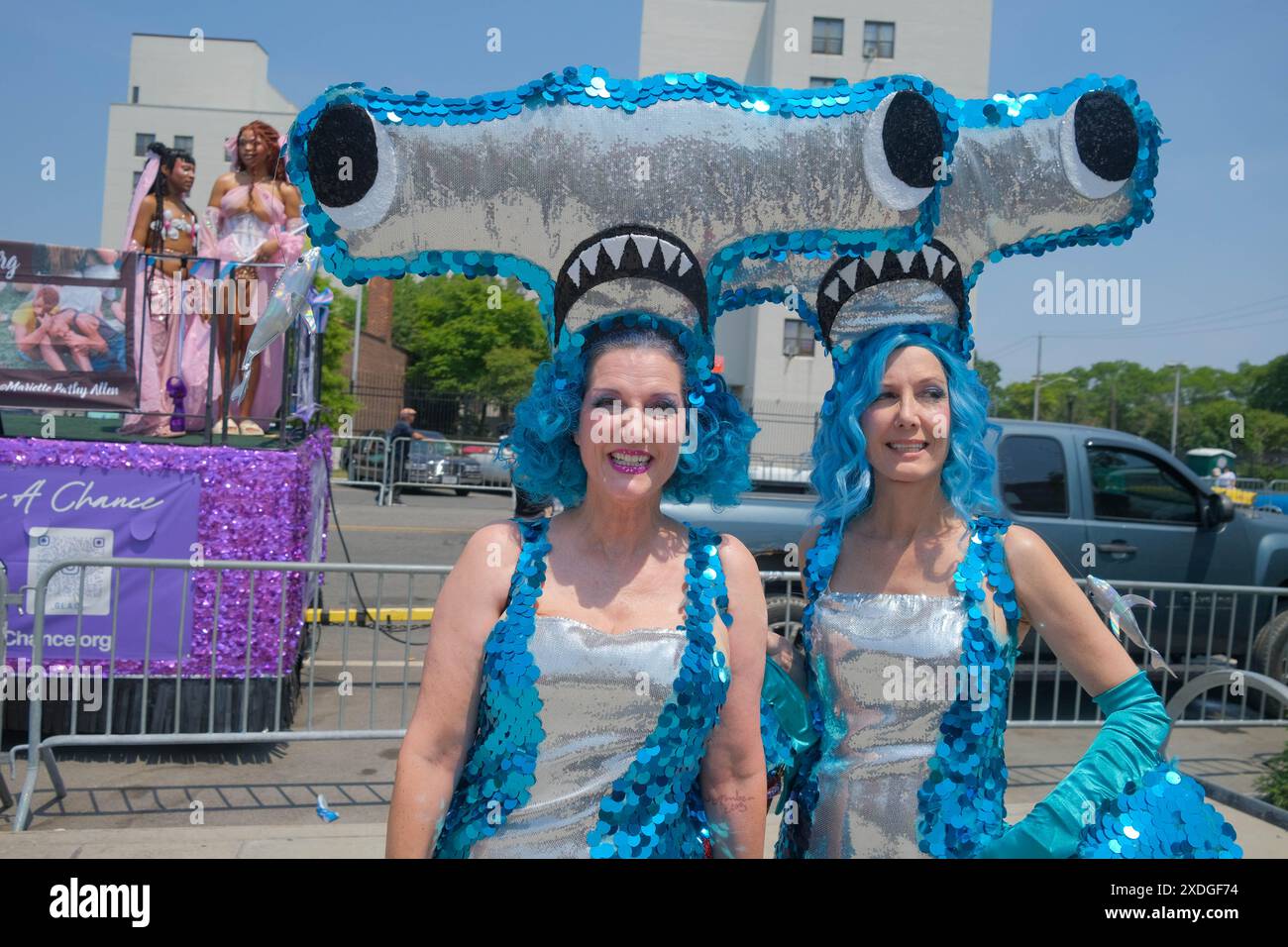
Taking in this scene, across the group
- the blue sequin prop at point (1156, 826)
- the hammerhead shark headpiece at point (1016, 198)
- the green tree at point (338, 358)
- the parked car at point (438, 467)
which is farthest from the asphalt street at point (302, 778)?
the green tree at point (338, 358)

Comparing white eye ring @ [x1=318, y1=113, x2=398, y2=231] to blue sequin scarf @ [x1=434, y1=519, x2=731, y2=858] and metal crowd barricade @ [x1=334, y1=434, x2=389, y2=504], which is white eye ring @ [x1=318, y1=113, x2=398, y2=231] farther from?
metal crowd barricade @ [x1=334, y1=434, x2=389, y2=504]

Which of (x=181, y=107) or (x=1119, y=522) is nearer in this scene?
(x=1119, y=522)

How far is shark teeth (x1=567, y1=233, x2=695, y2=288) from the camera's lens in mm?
1961

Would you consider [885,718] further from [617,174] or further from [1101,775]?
[617,174]

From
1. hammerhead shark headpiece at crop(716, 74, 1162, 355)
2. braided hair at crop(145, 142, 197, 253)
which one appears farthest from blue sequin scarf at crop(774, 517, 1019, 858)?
braided hair at crop(145, 142, 197, 253)

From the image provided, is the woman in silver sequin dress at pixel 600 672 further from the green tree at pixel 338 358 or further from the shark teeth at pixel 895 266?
the green tree at pixel 338 358

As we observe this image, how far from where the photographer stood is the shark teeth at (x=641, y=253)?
196 cm

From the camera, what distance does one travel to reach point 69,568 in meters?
5.40

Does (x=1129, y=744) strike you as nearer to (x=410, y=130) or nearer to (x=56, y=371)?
(x=410, y=130)

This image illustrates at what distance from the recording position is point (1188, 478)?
687 cm

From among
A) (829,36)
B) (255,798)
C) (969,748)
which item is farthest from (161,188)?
(829,36)

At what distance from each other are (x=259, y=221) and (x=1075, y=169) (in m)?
6.53

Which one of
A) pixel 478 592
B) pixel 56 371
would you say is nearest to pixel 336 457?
pixel 56 371

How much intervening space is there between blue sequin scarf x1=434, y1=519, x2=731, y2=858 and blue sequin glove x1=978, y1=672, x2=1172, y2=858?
63cm
